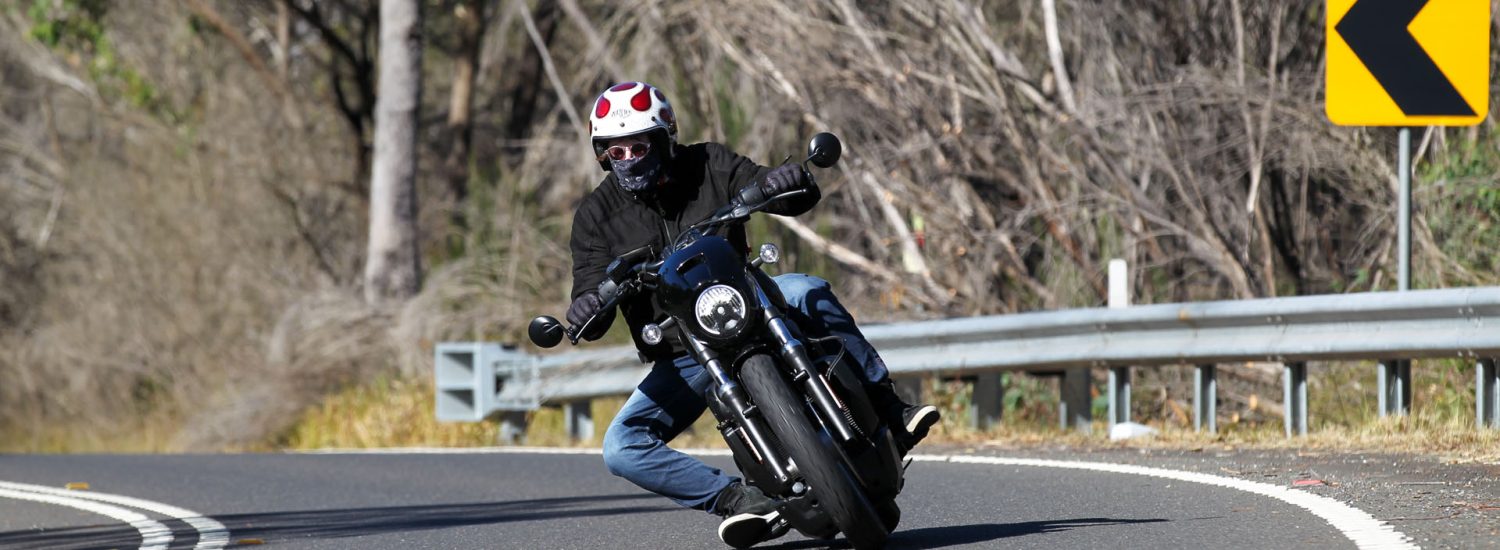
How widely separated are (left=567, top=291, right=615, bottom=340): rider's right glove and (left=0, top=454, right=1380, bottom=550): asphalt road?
0.98m

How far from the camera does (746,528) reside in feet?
20.8

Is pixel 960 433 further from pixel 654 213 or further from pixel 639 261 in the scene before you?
pixel 639 261

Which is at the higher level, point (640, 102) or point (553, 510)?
point (640, 102)

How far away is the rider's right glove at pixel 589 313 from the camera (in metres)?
6.29

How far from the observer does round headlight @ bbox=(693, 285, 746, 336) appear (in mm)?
5953

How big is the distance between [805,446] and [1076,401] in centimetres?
576

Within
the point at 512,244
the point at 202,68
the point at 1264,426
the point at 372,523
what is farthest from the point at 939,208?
the point at 202,68

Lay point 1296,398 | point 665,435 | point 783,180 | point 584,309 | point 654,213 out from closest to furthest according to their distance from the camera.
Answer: point 783,180 → point 584,309 → point 654,213 → point 665,435 → point 1296,398

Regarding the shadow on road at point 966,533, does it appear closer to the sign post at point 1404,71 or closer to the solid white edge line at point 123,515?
the solid white edge line at point 123,515

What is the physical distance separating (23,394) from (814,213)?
15.3m

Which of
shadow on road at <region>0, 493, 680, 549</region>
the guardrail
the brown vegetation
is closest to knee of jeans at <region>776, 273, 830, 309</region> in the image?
shadow on road at <region>0, 493, 680, 549</region>

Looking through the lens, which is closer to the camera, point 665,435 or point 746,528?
point 746,528

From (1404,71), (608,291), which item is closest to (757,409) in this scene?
(608,291)

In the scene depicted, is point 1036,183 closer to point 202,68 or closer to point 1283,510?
point 1283,510
